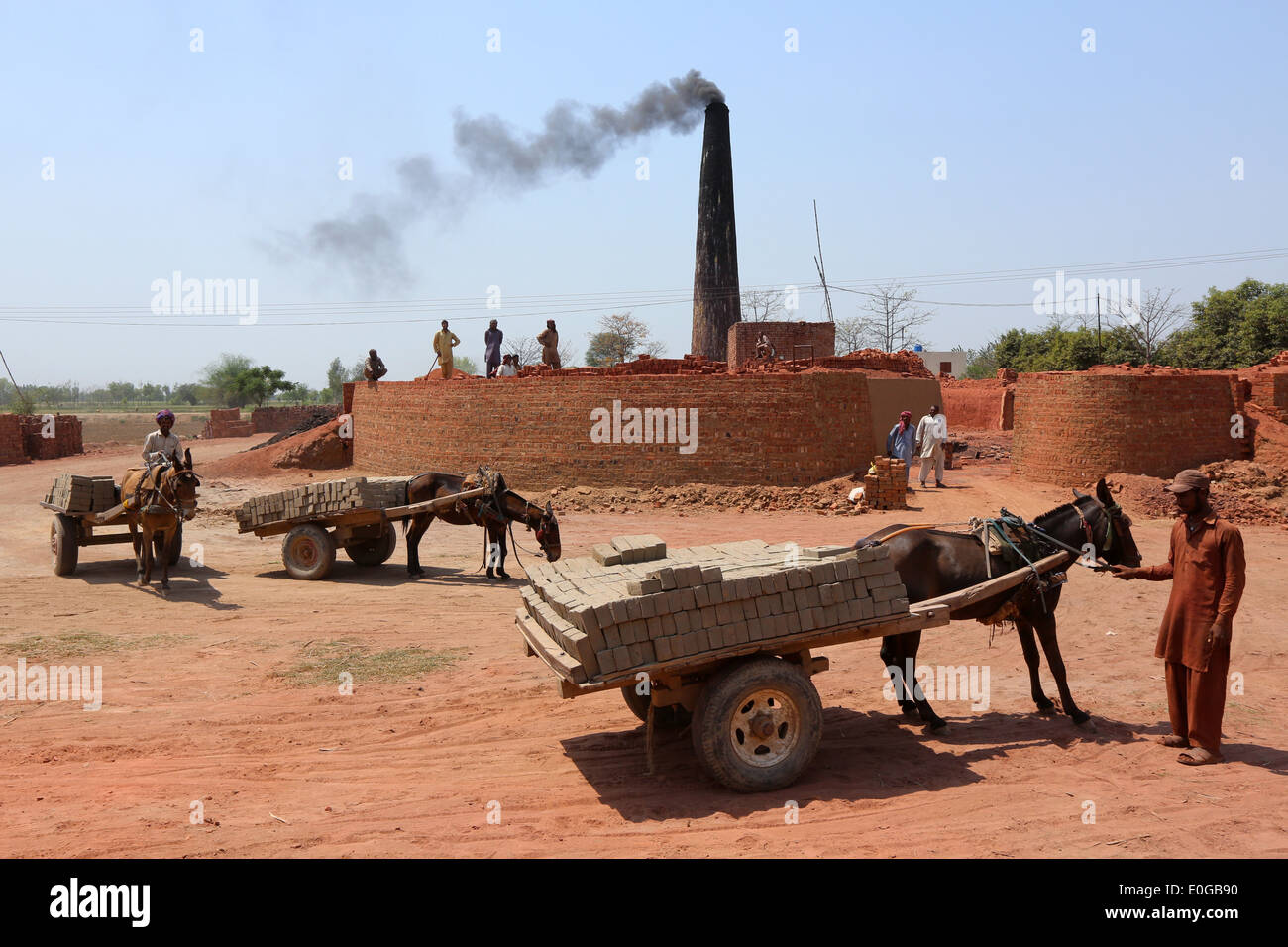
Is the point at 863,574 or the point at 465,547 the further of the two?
the point at 465,547

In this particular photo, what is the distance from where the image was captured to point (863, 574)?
5.88 metres

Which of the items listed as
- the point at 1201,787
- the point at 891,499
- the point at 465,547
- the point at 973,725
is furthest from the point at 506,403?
the point at 1201,787

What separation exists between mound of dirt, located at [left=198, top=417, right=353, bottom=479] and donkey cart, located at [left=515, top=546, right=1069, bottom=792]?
80.3 ft

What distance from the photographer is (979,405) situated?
33250 millimetres

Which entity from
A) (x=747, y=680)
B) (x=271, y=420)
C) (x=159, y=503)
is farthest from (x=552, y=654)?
(x=271, y=420)

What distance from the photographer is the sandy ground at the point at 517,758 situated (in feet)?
16.6

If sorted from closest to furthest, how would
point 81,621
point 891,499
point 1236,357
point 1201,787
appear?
point 1201,787, point 81,621, point 891,499, point 1236,357

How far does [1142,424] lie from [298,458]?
22.6 meters

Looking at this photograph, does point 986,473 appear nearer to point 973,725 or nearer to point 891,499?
point 891,499

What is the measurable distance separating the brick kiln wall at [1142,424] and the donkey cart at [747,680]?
634 inches

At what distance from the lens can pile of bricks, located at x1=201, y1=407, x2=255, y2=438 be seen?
44.2 meters

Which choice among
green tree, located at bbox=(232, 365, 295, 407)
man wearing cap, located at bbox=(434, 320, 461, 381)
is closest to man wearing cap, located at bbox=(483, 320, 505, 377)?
man wearing cap, located at bbox=(434, 320, 461, 381)

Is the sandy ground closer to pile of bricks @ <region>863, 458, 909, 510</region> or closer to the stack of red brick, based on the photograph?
pile of bricks @ <region>863, 458, 909, 510</region>

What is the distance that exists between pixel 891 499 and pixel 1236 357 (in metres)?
28.4
